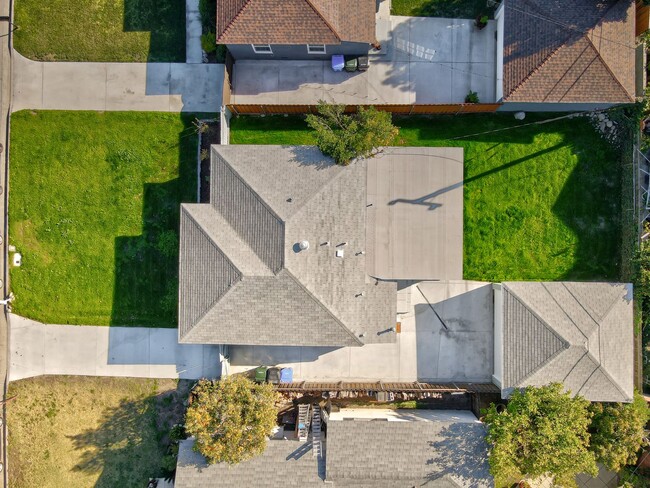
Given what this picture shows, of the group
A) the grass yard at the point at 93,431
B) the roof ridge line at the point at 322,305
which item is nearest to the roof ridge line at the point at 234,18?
the roof ridge line at the point at 322,305

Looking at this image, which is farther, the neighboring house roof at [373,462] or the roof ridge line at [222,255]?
the neighboring house roof at [373,462]

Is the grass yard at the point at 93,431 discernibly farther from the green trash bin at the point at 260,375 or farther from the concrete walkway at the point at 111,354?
the green trash bin at the point at 260,375

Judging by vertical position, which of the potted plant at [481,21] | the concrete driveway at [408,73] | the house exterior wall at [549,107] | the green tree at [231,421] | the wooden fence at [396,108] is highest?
the potted plant at [481,21]

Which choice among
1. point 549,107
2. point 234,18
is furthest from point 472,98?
point 234,18

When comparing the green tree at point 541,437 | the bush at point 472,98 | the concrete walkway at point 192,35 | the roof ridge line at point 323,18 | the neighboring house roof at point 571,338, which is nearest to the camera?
the green tree at point 541,437

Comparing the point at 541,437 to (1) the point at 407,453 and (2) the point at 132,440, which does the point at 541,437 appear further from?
(2) the point at 132,440

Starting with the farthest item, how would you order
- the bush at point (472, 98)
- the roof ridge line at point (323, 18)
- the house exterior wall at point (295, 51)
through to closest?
1. the bush at point (472, 98)
2. the house exterior wall at point (295, 51)
3. the roof ridge line at point (323, 18)

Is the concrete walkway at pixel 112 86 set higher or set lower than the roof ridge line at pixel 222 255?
higher
